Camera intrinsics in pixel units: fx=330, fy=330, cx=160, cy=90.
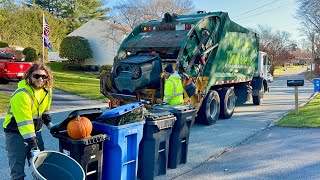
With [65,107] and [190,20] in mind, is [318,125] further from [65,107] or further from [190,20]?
[65,107]

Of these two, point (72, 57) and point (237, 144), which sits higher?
point (72, 57)

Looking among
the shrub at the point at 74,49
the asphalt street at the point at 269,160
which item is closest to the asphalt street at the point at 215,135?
the asphalt street at the point at 269,160

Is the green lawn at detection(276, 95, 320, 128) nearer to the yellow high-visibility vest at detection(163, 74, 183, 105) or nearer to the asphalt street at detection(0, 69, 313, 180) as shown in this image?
the asphalt street at detection(0, 69, 313, 180)

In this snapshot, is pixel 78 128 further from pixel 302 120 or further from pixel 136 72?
pixel 302 120

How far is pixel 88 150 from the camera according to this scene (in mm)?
3795

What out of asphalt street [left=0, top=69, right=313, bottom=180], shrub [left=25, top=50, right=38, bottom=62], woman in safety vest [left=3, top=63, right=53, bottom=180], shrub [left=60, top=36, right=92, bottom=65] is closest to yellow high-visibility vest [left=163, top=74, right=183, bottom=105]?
asphalt street [left=0, top=69, right=313, bottom=180]

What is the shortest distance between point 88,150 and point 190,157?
2.54m

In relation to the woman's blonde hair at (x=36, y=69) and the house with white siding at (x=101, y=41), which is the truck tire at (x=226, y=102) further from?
the house with white siding at (x=101, y=41)

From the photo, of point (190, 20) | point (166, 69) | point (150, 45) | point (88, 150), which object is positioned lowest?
point (88, 150)

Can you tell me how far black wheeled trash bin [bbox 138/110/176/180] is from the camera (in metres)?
4.65

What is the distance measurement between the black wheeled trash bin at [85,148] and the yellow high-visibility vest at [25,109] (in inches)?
14.8

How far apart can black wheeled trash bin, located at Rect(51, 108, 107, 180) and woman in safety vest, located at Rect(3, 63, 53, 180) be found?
0.31 metres

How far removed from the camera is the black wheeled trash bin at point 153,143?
465 centimetres

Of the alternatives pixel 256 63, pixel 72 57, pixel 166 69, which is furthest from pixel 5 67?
pixel 72 57
